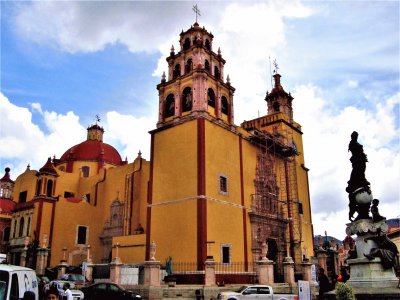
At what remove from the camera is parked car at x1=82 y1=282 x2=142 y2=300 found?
17869mm

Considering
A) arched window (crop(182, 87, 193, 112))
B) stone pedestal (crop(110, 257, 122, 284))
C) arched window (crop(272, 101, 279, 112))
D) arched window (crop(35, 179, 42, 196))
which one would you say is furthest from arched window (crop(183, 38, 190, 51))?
stone pedestal (crop(110, 257, 122, 284))

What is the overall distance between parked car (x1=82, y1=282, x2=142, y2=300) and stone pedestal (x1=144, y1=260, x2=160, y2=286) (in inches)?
51.4

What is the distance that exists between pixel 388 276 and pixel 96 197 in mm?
28219

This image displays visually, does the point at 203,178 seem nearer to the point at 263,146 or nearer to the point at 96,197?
the point at 263,146

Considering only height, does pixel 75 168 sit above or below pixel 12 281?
above

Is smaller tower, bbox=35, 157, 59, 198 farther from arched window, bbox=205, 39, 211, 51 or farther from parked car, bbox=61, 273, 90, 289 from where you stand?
arched window, bbox=205, 39, 211, 51

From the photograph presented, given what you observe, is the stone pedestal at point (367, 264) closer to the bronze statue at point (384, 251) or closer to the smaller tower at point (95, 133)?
the bronze statue at point (384, 251)

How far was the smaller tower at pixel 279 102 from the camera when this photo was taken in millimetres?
37688

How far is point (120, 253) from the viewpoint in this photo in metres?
27.5

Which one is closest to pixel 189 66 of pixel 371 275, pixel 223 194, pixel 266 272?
pixel 223 194

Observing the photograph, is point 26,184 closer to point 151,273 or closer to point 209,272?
point 151,273

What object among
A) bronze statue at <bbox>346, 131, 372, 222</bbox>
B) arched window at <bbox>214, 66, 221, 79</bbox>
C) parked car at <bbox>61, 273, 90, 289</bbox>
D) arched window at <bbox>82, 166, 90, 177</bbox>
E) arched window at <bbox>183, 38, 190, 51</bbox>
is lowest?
parked car at <bbox>61, 273, 90, 289</bbox>

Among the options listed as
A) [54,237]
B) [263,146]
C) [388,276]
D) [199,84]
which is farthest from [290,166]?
[388,276]

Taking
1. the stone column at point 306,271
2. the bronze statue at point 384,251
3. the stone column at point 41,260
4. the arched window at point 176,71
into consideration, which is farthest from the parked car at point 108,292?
the arched window at point 176,71
